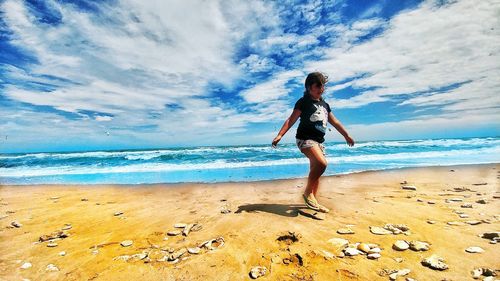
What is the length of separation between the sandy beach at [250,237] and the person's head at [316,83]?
6.88 ft

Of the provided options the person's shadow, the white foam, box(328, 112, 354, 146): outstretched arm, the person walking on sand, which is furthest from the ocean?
the person walking on sand

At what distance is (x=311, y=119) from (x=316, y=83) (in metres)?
0.63

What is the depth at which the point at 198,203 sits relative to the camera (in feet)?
19.3

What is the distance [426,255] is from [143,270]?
308 cm

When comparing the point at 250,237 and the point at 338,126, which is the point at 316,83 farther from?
the point at 250,237

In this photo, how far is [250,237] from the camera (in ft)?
11.6

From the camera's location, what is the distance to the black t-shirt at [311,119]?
Answer: 459 cm

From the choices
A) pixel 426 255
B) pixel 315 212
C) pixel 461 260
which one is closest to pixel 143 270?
pixel 315 212

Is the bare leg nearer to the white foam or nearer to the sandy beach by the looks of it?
the sandy beach

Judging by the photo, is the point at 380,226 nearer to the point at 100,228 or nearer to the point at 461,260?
the point at 461,260

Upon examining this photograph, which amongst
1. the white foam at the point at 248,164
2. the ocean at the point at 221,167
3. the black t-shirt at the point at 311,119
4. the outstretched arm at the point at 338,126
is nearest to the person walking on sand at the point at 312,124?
the black t-shirt at the point at 311,119

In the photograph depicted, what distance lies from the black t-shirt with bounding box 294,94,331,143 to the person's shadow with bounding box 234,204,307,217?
4.27 ft

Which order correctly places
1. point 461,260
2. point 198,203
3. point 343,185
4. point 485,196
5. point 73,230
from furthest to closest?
point 343,185
point 198,203
point 485,196
point 73,230
point 461,260

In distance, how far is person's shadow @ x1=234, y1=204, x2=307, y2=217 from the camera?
14.9 ft
